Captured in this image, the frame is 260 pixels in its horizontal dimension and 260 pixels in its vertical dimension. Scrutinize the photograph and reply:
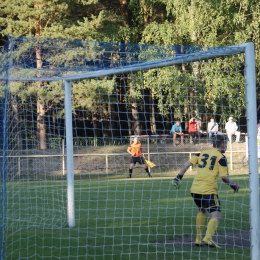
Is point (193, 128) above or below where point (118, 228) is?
above

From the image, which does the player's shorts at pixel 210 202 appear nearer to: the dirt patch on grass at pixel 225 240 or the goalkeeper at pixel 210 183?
the goalkeeper at pixel 210 183

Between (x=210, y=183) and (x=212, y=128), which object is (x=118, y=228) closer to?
(x=210, y=183)

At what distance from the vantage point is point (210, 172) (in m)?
9.54

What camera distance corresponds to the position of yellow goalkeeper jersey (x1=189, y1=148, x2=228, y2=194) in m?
9.50

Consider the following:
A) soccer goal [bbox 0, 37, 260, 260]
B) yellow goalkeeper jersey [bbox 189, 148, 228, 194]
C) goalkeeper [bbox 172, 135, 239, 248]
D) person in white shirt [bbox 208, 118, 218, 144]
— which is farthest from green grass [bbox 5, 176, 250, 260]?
person in white shirt [bbox 208, 118, 218, 144]

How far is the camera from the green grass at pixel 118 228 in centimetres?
903

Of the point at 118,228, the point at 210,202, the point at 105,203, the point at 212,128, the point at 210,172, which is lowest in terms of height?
the point at 105,203

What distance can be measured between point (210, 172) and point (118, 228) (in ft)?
8.06

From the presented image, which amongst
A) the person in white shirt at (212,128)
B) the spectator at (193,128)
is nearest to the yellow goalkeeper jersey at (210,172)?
the person in white shirt at (212,128)

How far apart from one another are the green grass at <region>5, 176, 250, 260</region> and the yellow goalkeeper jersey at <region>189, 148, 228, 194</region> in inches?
33.2

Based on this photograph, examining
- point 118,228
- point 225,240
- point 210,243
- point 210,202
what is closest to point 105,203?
point 118,228

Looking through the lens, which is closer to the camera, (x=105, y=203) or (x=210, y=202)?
(x=210, y=202)

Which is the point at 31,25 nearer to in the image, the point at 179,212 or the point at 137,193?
the point at 137,193

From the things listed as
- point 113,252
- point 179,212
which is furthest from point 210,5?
point 113,252
